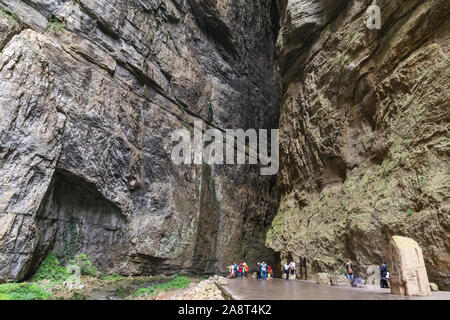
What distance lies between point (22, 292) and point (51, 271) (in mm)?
2778

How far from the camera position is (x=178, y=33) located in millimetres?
23484

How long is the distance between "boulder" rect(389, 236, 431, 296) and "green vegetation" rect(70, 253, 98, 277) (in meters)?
13.2

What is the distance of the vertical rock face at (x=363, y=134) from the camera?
10.2m

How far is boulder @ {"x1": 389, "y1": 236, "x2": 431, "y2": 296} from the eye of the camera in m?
7.37

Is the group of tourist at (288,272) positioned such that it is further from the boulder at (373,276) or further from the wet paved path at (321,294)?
the wet paved path at (321,294)

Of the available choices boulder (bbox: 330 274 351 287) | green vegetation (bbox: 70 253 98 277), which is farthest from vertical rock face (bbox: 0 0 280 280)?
boulder (bbox: 330 274 351 287)

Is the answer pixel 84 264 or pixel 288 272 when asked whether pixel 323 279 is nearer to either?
pixel 288 272

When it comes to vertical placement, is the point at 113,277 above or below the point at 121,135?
below

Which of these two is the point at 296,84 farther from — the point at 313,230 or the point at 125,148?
the point at 125,148

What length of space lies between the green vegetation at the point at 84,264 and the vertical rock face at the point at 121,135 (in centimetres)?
48

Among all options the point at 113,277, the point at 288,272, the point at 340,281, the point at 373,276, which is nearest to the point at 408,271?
the point at 373,276

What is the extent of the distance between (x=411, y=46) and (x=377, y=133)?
12.5 ft

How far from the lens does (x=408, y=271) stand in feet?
24.3

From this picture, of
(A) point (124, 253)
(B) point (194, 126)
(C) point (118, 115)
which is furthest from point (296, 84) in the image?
(A) point (124, 253)
